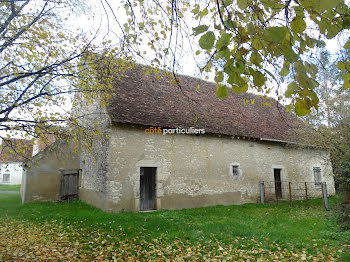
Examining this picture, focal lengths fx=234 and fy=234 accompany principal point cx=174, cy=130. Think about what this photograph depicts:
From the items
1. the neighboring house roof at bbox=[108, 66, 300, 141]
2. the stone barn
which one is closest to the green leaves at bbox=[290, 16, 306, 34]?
the stone barn

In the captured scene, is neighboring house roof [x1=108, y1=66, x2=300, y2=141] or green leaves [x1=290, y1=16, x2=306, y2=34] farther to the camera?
neighboring house roof [x1=108, y1=66, x2=300, y2=141]

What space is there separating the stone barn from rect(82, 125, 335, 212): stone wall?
0.12 feet

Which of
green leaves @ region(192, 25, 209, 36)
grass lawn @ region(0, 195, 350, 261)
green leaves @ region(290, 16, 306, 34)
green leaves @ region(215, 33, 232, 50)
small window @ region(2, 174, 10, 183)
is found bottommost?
grass lawn @ region(0, 195, 350, 261)

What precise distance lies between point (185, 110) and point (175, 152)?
2298mm

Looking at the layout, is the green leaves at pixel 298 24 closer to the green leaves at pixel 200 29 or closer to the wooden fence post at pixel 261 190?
the green leaves at pixel 200 29

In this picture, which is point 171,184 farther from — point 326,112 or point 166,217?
point 326,112

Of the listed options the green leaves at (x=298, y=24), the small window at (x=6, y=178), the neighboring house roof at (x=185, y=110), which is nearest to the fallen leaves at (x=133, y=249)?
the green leaves at (x=298, y=24)

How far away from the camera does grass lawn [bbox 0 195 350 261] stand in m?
4.62

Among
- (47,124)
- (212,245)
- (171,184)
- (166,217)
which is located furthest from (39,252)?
(171,184)

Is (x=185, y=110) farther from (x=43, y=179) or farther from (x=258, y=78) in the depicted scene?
(x=258, y=78)

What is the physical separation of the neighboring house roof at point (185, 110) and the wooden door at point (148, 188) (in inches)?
81.3

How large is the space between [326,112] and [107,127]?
9484 millimetres

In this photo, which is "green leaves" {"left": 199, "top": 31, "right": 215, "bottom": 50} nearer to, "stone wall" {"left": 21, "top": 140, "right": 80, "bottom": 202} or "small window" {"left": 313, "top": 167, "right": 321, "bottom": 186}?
"stone wall" {"left": 21, "top": 140, "right": 80, "bottom": 202}

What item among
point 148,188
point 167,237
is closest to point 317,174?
point 148,188
